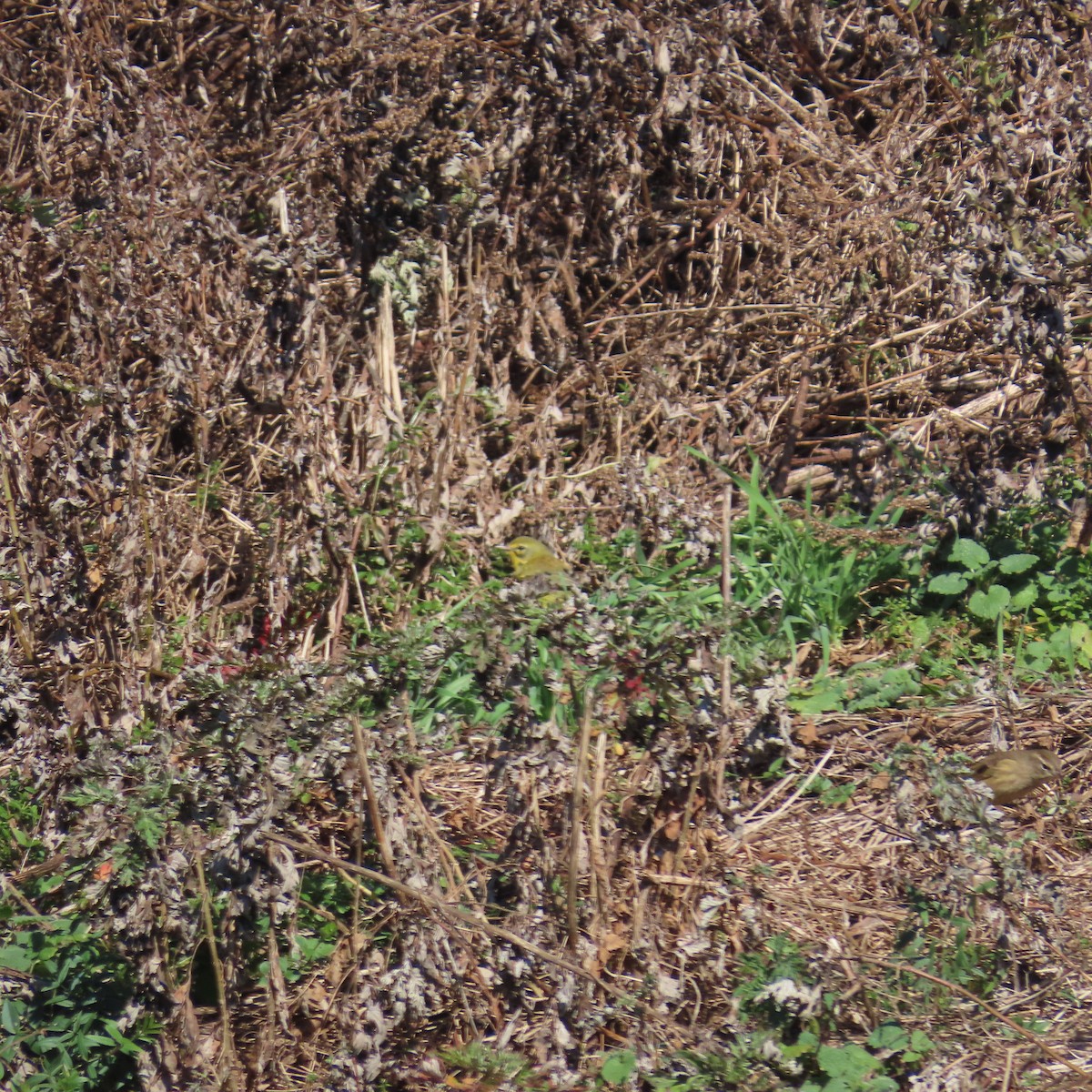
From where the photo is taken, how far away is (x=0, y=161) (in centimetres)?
615

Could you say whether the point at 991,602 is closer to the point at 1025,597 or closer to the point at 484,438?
the point at 1025,597

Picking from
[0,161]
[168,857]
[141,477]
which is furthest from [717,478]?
[0,161]

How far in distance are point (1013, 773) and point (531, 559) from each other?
2048 millimetres

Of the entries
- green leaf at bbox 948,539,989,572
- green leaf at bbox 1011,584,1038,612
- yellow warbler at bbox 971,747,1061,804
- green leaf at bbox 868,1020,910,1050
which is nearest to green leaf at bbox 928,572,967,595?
green leaf at bbox 948,539,989,572

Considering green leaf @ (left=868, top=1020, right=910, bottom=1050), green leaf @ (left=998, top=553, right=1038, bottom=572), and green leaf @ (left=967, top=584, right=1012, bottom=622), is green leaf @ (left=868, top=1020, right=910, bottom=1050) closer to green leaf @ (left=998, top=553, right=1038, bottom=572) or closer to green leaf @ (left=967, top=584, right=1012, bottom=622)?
green leaf @ (left=967, top=584, right=1012, bottom=622)

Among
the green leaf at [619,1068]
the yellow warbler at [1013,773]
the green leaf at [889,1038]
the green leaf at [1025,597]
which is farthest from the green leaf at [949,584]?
the green leaf at [619,1068]

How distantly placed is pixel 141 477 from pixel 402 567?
3.73ft

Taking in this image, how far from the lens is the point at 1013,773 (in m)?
4.20

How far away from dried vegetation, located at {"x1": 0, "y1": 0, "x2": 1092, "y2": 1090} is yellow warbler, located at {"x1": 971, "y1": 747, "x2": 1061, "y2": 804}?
0.49 ft

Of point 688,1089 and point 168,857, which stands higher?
point 168,857

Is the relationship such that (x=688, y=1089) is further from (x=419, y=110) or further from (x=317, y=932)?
(x=419, y=110)

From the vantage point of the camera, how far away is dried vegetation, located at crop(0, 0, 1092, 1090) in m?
3.41

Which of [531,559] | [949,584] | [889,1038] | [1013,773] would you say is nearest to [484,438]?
[531,559]

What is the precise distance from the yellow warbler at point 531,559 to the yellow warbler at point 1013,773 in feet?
5.87
